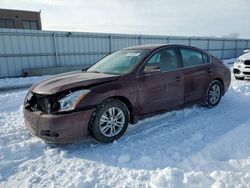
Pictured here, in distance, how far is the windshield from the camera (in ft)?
14.0

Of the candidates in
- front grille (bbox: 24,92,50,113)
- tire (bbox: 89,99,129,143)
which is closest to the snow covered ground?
tire (bbox: 89,99,129,143)

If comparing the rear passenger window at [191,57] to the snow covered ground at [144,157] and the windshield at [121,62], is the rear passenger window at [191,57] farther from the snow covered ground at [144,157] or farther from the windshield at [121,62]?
Result: the snow covered ground at [144,157]

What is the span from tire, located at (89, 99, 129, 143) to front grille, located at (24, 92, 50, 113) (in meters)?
0.75

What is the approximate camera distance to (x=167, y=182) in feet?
8.85

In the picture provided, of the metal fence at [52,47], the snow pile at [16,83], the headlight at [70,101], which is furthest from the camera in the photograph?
the metal fence at [52,47]

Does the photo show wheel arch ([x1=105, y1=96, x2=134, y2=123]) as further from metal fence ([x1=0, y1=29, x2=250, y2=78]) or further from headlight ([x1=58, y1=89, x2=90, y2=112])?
metal fence ([x1=0, y1=29, x2=250, y2=78])

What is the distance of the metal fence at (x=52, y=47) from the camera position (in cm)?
1376

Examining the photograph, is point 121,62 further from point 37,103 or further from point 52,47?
point 52,47

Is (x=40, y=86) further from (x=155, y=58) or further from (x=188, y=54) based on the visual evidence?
(x=188, y=54)

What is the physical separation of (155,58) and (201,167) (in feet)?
7.37

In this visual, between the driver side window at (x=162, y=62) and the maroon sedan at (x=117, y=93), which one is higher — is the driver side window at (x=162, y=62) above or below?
above

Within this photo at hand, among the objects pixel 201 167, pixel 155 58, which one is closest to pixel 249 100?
pixel 155 58

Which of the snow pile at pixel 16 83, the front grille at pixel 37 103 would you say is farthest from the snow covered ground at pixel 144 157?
the snow pile at pixel 16 83

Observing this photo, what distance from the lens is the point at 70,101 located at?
3.46m
